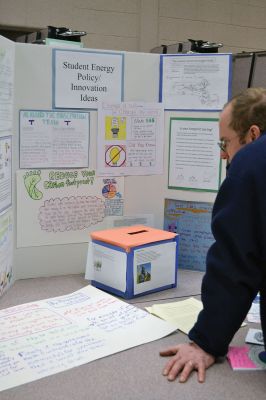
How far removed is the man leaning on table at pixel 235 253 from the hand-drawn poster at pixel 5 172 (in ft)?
2.12

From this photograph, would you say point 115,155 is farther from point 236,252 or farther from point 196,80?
point 236,252

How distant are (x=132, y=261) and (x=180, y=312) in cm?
20

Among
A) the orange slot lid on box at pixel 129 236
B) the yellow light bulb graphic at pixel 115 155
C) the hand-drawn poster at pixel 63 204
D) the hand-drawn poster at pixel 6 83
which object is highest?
the hand-drawn poster at pixel 6 83

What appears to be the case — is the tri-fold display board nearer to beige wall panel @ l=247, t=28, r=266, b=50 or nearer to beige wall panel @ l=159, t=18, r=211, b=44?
beige wall panel @ l=159, t=18, r=211, b=44

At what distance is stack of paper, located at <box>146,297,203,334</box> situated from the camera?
1.24 metres

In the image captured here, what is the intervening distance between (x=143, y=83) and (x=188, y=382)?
1.00 m

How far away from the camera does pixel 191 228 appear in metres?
1.67

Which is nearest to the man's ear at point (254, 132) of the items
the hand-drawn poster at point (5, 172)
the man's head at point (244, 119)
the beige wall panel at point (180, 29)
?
the man's head at point (244, 119)

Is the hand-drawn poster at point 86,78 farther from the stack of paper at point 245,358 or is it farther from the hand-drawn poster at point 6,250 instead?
the stack of paper at point 245,358

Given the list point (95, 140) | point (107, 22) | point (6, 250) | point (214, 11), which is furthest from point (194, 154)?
point (214, 11)

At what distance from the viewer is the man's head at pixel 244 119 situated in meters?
1.07

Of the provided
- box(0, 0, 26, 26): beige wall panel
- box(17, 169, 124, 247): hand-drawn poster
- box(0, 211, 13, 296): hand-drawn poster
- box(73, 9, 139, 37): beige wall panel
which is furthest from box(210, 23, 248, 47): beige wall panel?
box(0, 211, 13, 296): hand-drawn poster

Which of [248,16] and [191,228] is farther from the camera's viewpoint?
[248,16]

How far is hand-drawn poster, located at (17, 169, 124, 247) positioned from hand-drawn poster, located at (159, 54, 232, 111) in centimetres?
35
